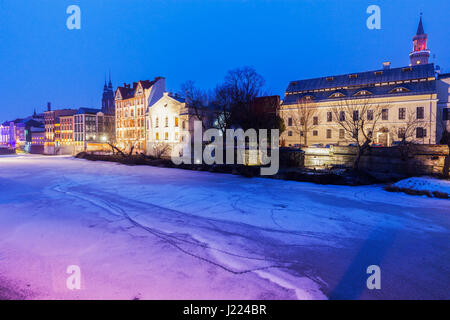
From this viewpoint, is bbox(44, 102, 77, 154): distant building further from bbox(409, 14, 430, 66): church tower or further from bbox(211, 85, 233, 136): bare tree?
bbox(409, 14, 430, 66): church tower

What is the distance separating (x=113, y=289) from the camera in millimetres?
4516

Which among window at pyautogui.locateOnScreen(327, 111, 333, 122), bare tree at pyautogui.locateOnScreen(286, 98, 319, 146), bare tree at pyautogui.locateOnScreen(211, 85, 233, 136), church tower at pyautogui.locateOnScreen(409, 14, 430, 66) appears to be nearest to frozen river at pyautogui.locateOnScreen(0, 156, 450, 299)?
bare tree at pyautogui.locateOnScreen(211, 85, 233, 136)

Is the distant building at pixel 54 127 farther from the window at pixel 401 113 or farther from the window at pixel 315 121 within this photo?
the window at pixel 401 113

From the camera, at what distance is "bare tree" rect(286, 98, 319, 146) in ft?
132

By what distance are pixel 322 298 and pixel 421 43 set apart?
9438cm

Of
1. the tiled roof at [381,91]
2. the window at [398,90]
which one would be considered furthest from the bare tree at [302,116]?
the window at [398,90]

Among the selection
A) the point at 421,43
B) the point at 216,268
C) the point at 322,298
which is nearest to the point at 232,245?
the point at 216,268

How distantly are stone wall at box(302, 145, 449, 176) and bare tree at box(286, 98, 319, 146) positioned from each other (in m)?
14.7

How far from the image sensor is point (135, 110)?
54.0 m

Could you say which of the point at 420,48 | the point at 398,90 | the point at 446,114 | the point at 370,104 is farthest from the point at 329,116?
the point at 420,48

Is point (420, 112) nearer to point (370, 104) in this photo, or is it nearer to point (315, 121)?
point (370, 104)

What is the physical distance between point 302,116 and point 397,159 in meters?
21.3
